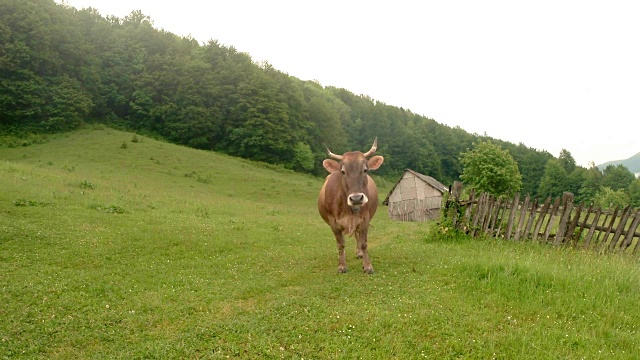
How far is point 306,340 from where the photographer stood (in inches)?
237

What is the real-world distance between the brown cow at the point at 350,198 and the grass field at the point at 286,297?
89 centimetres

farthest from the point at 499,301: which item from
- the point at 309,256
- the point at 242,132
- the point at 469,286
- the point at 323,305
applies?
the point at 242,132

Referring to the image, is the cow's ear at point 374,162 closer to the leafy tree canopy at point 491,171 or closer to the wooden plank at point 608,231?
the wooden plank at point 608,231

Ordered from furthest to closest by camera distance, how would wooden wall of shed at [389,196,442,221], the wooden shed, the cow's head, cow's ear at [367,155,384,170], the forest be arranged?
the forest → the wooden shed → wooden wall of shed at [389,196,442,221] → cow's ear at [367,155,384,170] → the cow's head

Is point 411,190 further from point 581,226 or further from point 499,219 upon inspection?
point 581,226

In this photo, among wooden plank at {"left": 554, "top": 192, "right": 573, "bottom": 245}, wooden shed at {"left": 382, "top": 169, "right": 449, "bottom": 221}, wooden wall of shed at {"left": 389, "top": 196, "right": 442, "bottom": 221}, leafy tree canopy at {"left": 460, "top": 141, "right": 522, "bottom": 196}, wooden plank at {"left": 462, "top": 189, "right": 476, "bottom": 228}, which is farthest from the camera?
leafy tree canopy at {"left": 460, "top": 141, "right": 522, "bottom": 196}

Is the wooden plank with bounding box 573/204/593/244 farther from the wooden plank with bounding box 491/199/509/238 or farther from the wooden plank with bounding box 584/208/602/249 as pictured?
the wooden plank with bounding box 491/199/509/238

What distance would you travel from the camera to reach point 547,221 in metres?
12.2

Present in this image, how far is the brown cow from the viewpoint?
30.3ft

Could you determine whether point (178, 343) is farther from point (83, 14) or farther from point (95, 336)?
point (83, 14)

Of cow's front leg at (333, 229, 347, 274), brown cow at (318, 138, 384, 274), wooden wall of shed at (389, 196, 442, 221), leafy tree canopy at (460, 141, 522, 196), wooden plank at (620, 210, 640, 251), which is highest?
leafy tree canopy at (460, 141, 522, 196)

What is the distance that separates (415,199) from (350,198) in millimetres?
34168

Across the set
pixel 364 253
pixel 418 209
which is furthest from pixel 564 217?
pixel 418 209

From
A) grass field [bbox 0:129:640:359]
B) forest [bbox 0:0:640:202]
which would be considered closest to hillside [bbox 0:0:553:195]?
forest [bbox 0:0:640:202]
